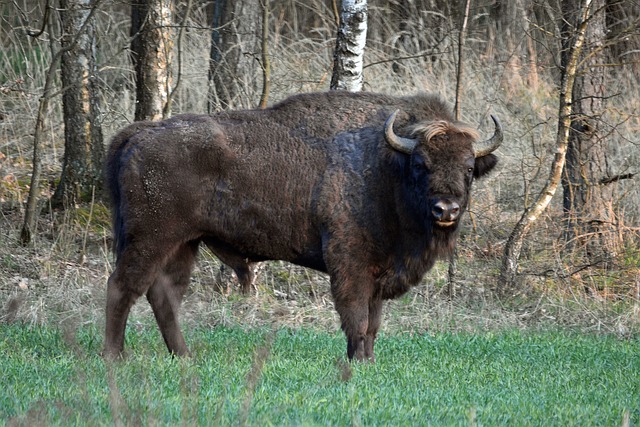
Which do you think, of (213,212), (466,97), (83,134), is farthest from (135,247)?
(466,97)

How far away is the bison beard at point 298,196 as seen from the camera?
26.0 feet

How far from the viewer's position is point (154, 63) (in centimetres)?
1160

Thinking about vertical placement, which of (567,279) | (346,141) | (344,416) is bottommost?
(567,279)

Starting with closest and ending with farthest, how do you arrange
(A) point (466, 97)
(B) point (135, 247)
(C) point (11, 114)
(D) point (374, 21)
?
(B) point (135, 247) < (C) point (11, 114) < (A) point (466, 97) < (D) point (374, 21)

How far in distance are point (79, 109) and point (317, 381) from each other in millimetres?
6614

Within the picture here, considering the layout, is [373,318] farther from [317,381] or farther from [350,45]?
[350,45]

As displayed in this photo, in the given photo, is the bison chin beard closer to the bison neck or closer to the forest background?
the bison neck

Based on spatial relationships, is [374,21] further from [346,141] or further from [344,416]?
[344,416]

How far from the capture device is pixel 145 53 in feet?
38.0

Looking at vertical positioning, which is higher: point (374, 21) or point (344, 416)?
point (374, 21)

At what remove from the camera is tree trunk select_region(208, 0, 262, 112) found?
13.6 m

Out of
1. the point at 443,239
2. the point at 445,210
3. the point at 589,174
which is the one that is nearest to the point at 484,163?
the point at 443,239

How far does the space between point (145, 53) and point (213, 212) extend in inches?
163

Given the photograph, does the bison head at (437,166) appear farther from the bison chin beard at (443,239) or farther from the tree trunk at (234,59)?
the tree trunk at (234,59)
